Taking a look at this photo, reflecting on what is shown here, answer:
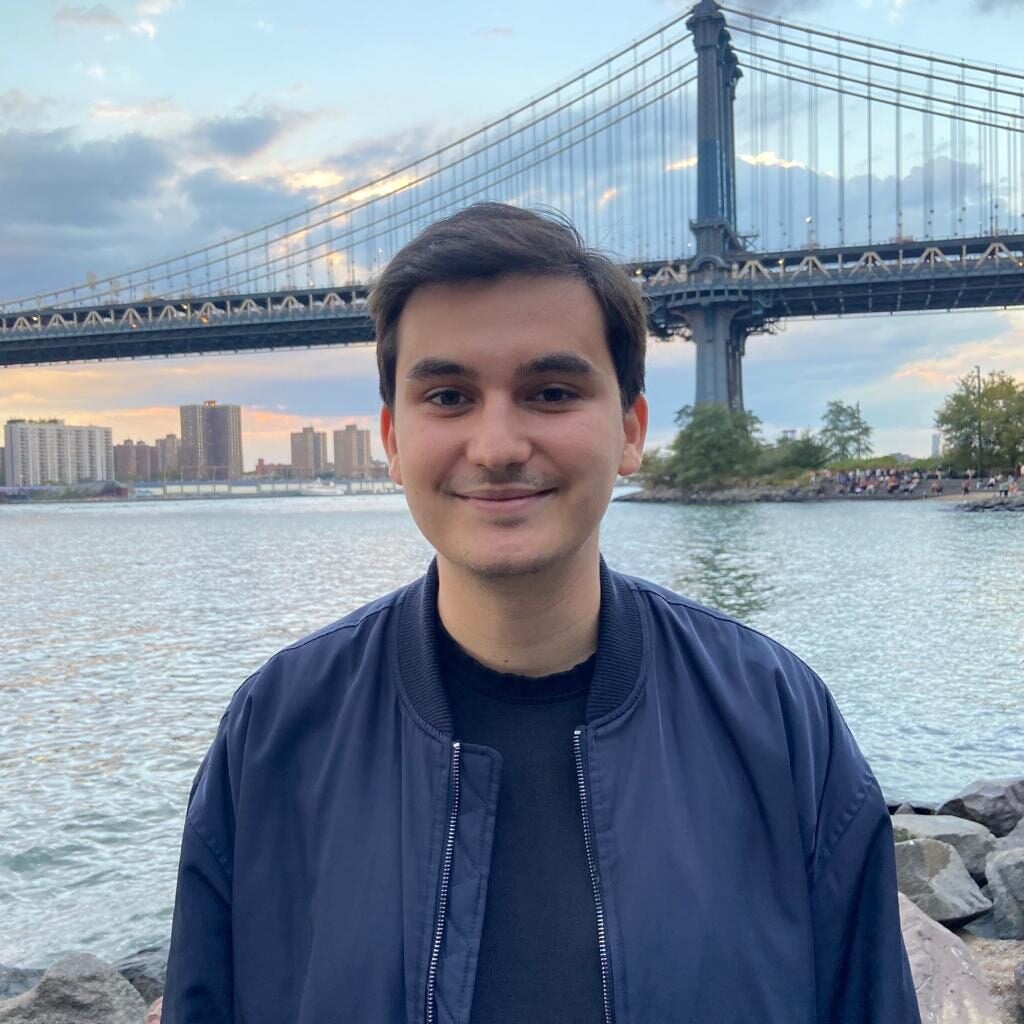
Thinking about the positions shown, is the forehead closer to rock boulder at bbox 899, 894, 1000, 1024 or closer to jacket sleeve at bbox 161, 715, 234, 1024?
jacket sleeve at bbox 161, 715, 234, 1024

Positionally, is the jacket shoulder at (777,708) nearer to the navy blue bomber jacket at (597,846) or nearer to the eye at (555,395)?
the navy blue bomber jacket at (597,846)

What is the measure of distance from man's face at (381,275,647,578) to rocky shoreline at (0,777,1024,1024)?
53.7 inches

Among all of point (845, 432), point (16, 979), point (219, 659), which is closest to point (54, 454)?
point (845, 432)

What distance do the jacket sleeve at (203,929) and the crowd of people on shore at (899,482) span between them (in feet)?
160

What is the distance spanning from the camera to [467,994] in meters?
1.23

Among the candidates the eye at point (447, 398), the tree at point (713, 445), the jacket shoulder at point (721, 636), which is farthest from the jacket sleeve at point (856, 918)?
the tree at point (713, 445)

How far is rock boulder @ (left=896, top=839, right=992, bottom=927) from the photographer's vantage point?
12.9ft

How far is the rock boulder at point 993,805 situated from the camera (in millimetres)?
5270

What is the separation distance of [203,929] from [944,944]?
90.2 inches

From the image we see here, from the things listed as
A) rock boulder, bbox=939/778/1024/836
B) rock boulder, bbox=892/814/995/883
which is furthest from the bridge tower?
rock boulder, bbox=892/814/995/883

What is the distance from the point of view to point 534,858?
1305mm

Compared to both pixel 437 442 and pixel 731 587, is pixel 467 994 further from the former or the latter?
pixel 731 587

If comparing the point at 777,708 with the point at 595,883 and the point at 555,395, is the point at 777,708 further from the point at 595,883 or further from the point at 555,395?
the point at 555,395

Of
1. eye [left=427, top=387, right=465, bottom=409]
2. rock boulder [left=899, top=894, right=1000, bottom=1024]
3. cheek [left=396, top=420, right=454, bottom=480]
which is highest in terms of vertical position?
eye [left=427, top=387, right=465, bottom=409]
